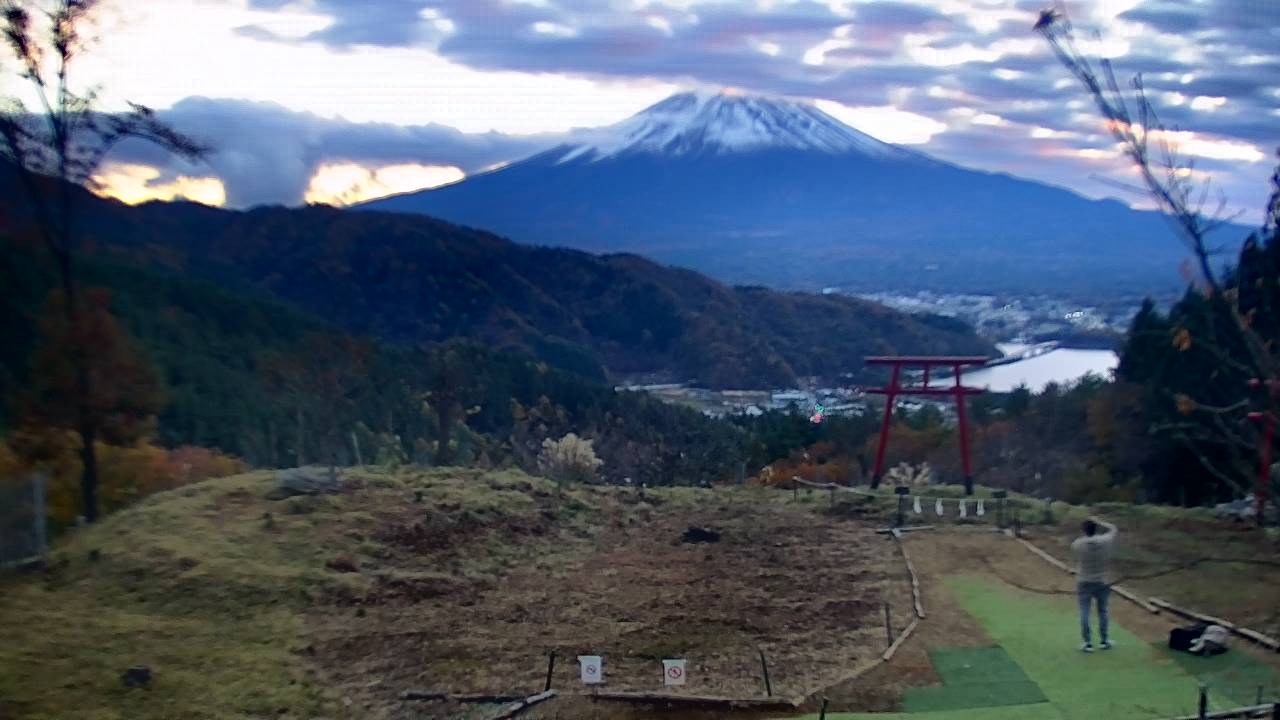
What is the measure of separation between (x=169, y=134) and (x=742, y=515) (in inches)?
300

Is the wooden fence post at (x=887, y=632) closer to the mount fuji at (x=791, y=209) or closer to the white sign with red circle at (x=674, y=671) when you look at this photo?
the white sign with red circle at (x=674, y=671)

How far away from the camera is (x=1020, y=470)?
70.1 feet

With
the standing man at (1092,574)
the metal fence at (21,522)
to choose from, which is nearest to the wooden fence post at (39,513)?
the metal fence at (21,522)

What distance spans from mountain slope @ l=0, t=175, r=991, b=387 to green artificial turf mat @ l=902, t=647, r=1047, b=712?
38.5 metres

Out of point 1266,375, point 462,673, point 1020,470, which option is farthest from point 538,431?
point 1266,375

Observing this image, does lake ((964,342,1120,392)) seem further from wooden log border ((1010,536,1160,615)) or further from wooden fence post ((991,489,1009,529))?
wooden log border ((1010,536,1160,615))

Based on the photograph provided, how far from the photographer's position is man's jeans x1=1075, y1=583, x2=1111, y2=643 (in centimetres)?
712

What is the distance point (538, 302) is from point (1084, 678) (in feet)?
168

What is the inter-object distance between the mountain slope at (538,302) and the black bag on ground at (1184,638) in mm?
38497

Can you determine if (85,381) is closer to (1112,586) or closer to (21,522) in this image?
(21,522)

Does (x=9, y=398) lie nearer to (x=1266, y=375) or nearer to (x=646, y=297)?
(x=1266, y=375)

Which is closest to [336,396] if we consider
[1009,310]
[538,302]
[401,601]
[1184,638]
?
[401,601]

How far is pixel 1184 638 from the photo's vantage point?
716cm

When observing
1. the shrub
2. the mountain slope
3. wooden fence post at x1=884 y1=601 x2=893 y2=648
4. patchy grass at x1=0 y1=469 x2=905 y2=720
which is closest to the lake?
the mountain slope
